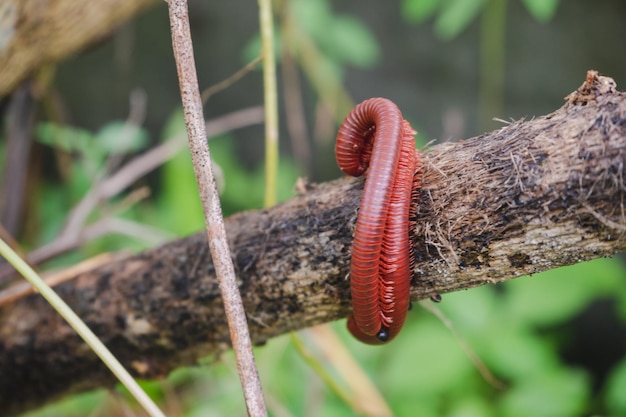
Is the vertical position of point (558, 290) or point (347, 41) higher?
point (347, 41)

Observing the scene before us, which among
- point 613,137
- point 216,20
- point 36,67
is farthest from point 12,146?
point 613,137

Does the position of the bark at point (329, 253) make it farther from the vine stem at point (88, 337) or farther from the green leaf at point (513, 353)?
the green leaf at point (513, 353)

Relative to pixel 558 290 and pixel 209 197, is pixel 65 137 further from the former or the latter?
pixel 558 290

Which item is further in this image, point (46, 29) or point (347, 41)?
point (347, 41)

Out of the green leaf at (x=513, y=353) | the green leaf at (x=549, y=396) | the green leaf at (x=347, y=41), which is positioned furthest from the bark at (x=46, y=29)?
the green leaf at (x=549, y=396)

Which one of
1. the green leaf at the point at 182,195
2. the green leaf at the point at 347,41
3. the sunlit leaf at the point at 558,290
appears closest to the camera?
the sunlit leaf at the point at 558,290

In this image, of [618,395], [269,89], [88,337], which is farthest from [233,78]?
[618,395]
